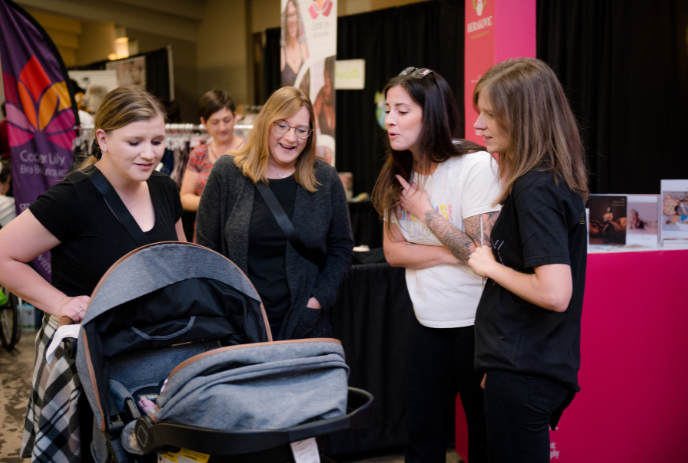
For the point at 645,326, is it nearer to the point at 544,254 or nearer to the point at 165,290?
the point at 544,254

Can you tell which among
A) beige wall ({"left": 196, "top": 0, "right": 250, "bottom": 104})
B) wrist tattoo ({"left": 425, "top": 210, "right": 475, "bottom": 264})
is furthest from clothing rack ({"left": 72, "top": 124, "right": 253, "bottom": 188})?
beige wall ({"left": 196, "top": 0, "right": 250, "bottom": 104})

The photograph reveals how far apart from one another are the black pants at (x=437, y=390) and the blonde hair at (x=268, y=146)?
0.72 m

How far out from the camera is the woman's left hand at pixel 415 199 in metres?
1.80

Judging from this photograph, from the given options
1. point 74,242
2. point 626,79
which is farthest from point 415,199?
point 626,79

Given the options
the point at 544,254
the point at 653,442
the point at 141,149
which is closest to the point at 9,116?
the point at 141,149

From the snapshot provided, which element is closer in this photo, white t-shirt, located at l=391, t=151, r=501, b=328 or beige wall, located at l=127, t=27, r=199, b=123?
white t-shirt, located at l=391, t=151, r=501, b=328

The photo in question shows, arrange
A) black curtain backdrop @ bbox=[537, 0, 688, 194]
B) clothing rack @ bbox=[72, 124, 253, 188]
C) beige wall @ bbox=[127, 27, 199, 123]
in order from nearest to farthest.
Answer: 1. black curtain backdrop @ bbox=[537, 0, 688, 194]
2. clothing rack @ bbox=[72, 124, 253, 188]
3. beige wall @ bbox=[127, 27, 199, 123]

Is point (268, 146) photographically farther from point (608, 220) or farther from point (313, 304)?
point (608, 220)

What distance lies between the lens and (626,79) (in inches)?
156

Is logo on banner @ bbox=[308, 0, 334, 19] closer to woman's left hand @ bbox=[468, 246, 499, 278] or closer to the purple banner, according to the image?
the purple banner

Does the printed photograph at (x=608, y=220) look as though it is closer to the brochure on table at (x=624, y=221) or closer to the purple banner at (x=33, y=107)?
the brochure on table at (x=624, y=221)

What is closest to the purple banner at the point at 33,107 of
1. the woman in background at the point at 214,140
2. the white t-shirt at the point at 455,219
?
the woman in background at the point at 214,140

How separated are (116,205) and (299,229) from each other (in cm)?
65

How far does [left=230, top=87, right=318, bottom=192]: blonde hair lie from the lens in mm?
1995
